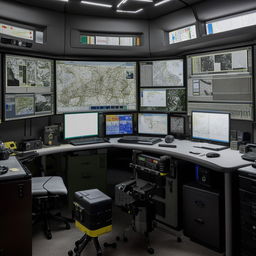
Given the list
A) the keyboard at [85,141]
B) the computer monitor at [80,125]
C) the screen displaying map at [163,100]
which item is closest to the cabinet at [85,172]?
the keyboard at [85,141]

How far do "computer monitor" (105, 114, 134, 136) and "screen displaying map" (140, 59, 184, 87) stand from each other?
0.51 metres

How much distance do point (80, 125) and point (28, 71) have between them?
2.99 ft

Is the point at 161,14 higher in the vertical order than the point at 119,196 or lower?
higher

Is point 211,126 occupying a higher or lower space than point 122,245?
higher

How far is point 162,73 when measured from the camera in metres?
3.99

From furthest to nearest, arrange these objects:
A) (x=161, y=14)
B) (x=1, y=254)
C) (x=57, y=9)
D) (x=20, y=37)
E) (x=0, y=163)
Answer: (x=161, y=14) < (x=57, y=9) < (x=20, y=37) < (x=0, y=163) < (x=1, y=254)

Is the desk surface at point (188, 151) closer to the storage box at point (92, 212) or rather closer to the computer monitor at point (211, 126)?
the computer monitor at point (211, 126)

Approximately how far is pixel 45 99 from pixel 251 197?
248 centimetres

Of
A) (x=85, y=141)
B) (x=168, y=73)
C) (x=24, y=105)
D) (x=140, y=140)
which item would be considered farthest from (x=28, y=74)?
(x=168, y=73)

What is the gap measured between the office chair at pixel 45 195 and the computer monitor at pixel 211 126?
1.62 metres

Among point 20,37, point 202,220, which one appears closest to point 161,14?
point 20,37

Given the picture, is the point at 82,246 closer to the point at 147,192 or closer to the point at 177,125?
the point at 147,192

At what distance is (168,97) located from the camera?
13.1ft

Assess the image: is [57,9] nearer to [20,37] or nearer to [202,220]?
[20,37]
